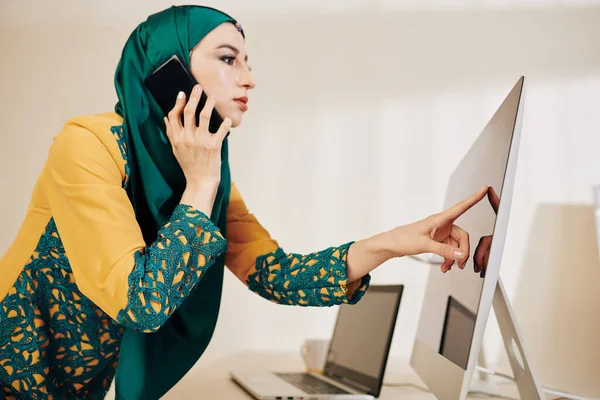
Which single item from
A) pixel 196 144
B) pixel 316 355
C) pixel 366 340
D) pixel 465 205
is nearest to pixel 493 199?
pixel 465 205

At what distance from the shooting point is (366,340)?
4.54ft

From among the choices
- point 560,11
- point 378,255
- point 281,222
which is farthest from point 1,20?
point 560,11

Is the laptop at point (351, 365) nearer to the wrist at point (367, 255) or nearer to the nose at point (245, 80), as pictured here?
the wrist at point (367, 255)

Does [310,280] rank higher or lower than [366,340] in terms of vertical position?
higher

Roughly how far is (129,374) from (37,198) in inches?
14.2

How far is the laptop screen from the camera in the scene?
1251 mm

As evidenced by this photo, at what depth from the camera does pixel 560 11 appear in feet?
7.34

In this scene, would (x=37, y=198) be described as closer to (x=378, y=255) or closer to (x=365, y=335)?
(x=378, y=255)

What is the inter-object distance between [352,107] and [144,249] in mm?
1518

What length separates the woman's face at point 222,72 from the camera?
3.58ft

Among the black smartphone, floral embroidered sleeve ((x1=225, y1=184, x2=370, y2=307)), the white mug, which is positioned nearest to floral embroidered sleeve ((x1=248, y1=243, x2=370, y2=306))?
floral embroidered sleeve ((x1=225, y1=184, x2=370, y2=307))

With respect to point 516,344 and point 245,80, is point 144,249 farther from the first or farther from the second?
point 516,344

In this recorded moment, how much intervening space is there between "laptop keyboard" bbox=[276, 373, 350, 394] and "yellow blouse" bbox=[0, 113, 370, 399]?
26cm

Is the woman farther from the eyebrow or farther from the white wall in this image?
the white wall
